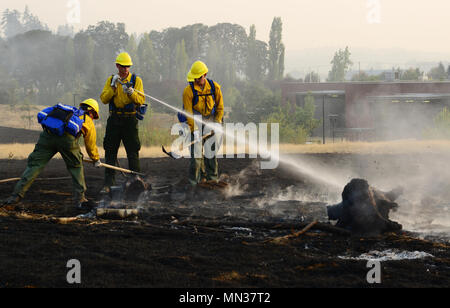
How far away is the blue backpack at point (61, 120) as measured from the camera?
7.42 meters

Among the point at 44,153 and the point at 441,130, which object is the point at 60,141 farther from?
the point at 441,130

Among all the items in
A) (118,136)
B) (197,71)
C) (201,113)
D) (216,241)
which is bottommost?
(216,241)

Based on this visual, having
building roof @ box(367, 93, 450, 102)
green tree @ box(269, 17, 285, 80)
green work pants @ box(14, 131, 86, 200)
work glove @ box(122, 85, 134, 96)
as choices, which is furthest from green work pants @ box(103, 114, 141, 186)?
green tree @ box(269, 17, 285, 80)

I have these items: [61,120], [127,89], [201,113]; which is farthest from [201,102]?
[61,120]

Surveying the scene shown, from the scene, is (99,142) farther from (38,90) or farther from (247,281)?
(38,90)

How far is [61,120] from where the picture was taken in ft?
24.4

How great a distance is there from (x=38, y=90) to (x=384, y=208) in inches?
3416

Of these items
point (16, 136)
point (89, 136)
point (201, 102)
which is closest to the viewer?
point (89, 136)

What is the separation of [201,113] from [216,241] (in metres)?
3.83

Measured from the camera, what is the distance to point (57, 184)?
1092cm

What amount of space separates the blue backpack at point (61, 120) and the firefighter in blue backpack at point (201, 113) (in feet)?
7.56

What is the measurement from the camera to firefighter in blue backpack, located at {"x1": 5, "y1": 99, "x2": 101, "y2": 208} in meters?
7.45
